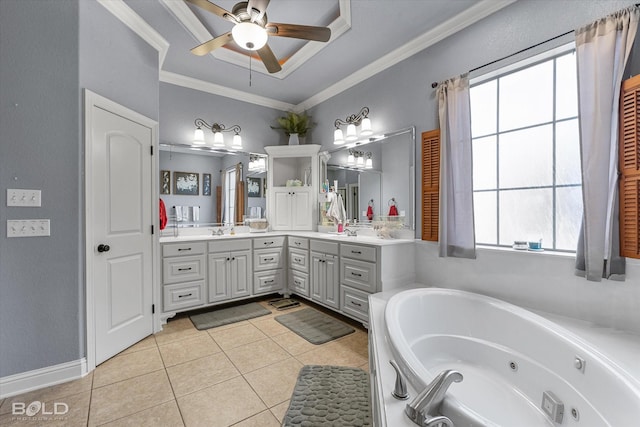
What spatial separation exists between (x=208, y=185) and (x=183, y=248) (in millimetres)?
975

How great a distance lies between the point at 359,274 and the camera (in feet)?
8.95

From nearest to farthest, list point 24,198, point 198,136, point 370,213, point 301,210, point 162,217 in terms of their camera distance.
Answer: point 24,198, point 162,217, point 370,213, point 198,136, point 301,210

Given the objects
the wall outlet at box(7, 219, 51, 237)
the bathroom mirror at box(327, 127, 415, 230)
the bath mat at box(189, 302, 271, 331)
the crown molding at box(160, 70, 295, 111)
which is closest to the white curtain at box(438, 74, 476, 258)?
the bathroom mirror at box(327, 127, 415, 230)

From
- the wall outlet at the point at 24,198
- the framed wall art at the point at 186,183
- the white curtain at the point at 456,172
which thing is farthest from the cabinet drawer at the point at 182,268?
the white curtain at the point at 456,172

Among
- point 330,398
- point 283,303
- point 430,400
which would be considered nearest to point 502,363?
Result: point 330,398

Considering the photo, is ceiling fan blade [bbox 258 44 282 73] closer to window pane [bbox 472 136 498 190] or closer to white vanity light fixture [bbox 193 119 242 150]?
white vanity light fixture [bbox 193 119 242 150]

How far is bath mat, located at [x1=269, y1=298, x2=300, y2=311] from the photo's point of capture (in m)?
3.36

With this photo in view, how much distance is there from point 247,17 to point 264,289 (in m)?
2.82

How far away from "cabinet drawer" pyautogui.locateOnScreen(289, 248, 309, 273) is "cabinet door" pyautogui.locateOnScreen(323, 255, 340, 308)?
36 centimetres

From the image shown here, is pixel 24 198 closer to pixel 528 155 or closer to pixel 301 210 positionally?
pixel 301 210

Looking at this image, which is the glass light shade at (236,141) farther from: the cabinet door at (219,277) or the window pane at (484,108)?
the window pane at (484,108)

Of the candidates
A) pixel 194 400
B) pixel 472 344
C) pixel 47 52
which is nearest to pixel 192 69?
pixel 47 52

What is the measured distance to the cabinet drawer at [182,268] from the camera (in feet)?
9.55

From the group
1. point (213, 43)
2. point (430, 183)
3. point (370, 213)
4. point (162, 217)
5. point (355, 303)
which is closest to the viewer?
point (213, 43)
